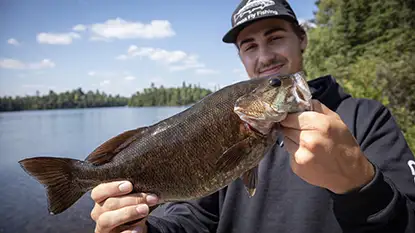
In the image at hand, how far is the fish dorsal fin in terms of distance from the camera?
86.4 inches

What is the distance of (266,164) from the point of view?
2.79 meters

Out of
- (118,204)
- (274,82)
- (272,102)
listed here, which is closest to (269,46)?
(274,82)

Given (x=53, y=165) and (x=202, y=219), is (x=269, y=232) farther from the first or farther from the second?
(x=53, y=165)

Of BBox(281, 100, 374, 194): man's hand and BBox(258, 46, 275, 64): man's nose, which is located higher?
BBox(258, 46, 275, 64): man's nose

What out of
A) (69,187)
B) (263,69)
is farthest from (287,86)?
(69,187)

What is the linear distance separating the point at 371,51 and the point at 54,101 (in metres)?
115

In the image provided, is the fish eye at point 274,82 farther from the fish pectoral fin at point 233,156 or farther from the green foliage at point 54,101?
the green foliage at point 54,101

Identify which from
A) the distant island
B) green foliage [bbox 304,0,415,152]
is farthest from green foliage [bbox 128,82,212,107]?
green foliage [bbox 304,0,415,152]

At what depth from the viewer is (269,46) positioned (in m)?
3.11

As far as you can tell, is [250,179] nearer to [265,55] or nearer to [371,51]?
[265,55]

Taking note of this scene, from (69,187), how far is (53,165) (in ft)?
0.62

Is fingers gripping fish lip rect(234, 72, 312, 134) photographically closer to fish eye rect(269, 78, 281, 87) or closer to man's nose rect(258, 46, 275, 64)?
fish eye rect(269, 78, 281, 87)

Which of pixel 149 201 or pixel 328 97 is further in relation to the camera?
pixel 328 97

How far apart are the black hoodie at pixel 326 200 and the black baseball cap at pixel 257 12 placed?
78 centimetres
